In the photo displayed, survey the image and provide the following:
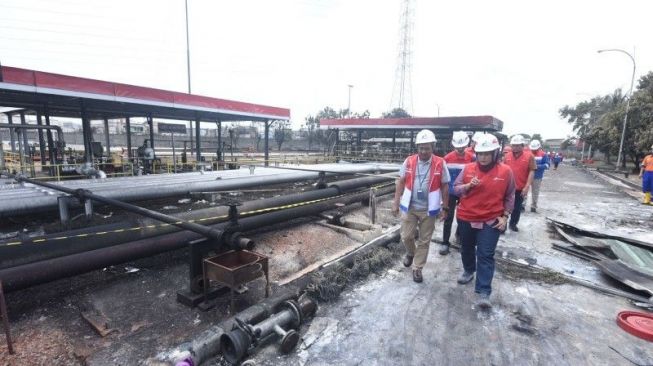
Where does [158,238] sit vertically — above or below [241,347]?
above

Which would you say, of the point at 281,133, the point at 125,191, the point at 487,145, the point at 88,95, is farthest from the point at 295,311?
the point at 281,133

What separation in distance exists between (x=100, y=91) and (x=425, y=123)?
18003 millimetres

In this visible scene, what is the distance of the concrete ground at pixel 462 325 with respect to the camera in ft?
8.79

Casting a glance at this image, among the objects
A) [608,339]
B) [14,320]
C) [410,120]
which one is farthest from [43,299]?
[410,120]

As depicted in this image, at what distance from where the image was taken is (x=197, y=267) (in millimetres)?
3238

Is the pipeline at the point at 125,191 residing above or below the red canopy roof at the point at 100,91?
below

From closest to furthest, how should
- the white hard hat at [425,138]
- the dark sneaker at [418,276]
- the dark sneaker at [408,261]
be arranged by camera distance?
1. the white hard hat at [425,138]
2. the dark sneaker at [418,276]
3. the dark sneaker at [408,261]

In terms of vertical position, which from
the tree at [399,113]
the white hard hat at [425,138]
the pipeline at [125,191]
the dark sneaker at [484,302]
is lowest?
the dark sneaker at [484,302]

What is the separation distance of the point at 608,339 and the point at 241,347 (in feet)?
10.8

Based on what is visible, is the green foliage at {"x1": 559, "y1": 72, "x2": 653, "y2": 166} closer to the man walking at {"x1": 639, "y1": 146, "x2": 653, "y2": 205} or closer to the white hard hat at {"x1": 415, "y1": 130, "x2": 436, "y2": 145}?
the man walking at {"x1": 639, "y1": 146, "x2": 653, "y2": 205}

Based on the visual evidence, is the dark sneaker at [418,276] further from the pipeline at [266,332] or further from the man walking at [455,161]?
Result: the pipeline at [266,332]

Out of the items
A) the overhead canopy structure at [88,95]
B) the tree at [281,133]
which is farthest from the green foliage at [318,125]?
the overhead canopy structure at [88,95]

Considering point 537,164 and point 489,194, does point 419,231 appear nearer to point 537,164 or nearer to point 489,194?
point 489,194

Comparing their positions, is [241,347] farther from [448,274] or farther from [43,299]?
[448,274]
